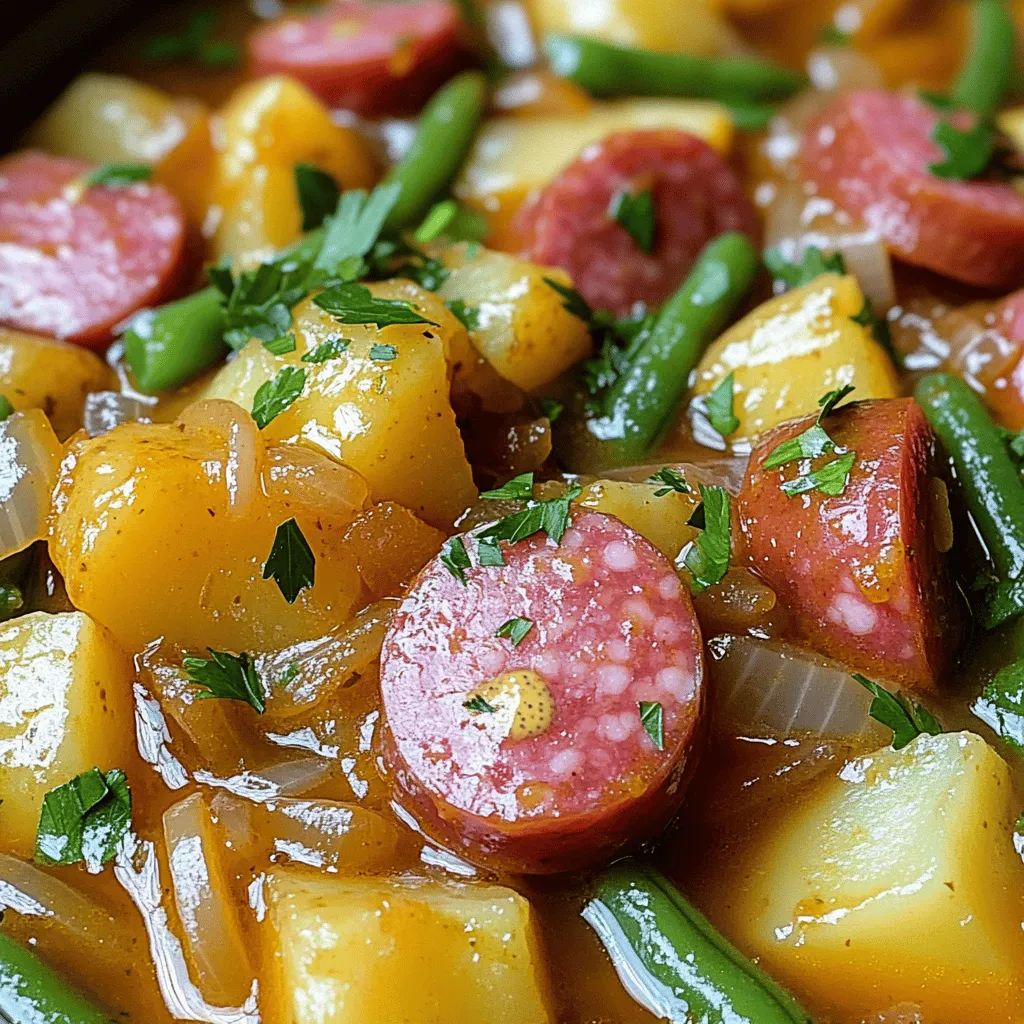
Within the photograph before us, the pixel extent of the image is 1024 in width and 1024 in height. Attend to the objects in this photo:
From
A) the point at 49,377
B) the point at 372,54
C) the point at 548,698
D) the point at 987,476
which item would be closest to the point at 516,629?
the point at 548,698

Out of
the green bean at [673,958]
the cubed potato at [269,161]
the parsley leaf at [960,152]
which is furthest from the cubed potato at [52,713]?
the parsley leaf at [960,152]

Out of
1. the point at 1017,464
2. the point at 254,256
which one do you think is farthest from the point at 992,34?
the point at 254,256

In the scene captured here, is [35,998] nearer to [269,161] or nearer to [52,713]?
[52,713]

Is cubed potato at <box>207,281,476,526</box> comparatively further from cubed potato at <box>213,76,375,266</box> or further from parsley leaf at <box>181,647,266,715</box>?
cubed potato at <box>213,76,375,266</box>

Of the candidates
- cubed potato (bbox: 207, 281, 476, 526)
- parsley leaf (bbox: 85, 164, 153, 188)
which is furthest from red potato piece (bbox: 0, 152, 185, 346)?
cubed potato (bbox: 207, 281, 476, 526)

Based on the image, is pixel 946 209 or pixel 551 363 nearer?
pixel 551 363

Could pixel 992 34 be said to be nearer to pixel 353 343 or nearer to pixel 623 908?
pixel 353 343
